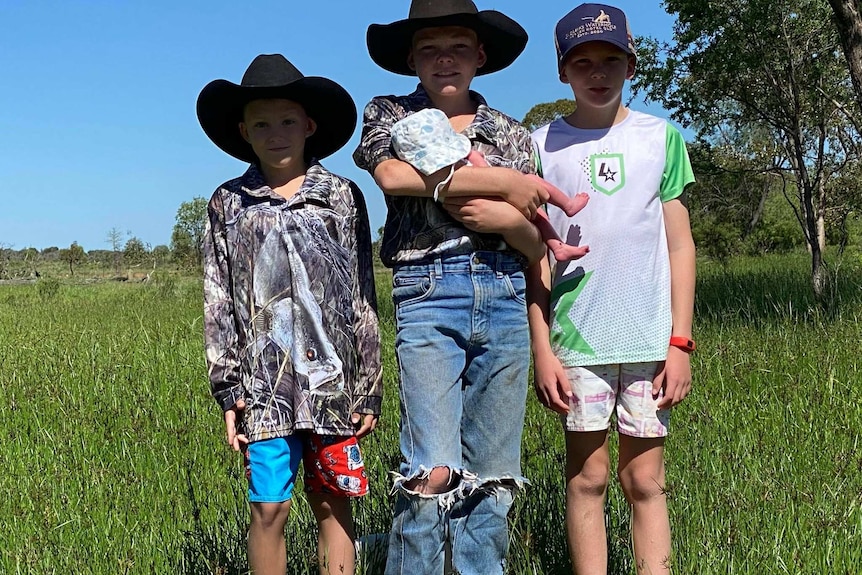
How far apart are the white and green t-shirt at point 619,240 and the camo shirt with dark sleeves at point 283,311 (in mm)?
712

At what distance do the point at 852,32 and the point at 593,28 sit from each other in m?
6.01

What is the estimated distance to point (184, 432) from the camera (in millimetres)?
4480

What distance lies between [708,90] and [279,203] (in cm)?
872

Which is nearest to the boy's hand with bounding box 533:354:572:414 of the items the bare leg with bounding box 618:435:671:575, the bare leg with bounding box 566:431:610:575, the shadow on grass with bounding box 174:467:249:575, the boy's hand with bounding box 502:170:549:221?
the bare leg with bounding box 566:431:610:575

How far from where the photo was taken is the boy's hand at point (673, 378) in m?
2.51

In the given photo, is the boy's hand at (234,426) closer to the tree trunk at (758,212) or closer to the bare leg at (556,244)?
the bare leg at (556,244)

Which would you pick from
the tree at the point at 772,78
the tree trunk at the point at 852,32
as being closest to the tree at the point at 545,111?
the tree at the point at 772,78

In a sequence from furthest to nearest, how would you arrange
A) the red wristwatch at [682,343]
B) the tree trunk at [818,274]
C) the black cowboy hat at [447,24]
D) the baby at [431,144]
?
the tree trunk at [818,274], the red wristwatch at [682,343], the black cowboy hat at [447,24], the baby at [431,144]

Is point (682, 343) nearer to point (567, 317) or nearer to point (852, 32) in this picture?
point (567, 317)

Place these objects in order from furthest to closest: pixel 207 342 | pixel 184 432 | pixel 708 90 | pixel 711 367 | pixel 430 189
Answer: pixel 708 90 → pixel 711 367 → pixel 184 432 → pixel 207 342 → pixel 430 189

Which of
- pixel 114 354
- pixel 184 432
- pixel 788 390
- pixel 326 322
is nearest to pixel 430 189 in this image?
Answer: pixel 326 322

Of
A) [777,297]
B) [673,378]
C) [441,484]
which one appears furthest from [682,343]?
[777,297]

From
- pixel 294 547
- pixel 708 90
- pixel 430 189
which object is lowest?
pixel 294 547

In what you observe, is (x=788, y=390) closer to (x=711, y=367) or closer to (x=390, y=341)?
(x=711, y=367)
